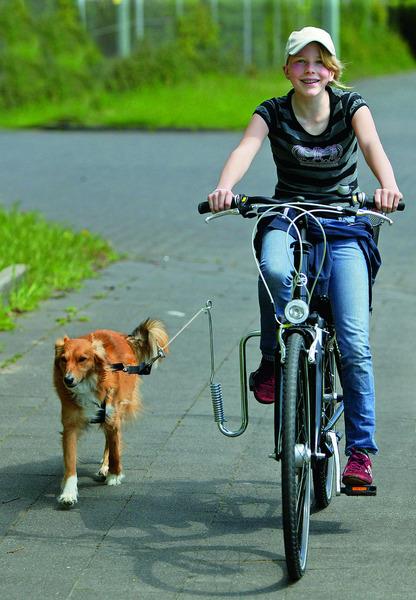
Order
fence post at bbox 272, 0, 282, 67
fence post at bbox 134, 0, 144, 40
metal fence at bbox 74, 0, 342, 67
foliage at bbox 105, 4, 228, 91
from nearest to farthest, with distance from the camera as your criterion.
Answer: foliage at bbox 105, 4, 228, 91
metal fence at bbox 74, 0, 342, 67
fence post at bbox 134, 0, 144, 40
fence post at bbox 272, 0, 282, 67

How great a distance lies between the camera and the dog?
5598 mm

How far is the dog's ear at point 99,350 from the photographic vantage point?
5648mm

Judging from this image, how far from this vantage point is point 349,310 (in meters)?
5.05

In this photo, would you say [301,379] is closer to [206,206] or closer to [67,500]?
[206,206]

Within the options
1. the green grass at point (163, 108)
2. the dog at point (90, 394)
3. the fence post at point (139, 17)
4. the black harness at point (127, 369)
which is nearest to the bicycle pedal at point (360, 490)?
the black harness at point (127, 369)

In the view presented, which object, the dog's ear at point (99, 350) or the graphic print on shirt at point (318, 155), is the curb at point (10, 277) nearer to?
the dog's ear at point (99, 350)

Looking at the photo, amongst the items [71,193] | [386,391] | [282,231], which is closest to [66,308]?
[386,391]

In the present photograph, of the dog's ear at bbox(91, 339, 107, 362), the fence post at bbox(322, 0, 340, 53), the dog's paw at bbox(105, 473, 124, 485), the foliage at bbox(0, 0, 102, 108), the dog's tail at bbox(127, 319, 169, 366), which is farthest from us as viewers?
the fence post at bbox(322, 0, 340, 53)

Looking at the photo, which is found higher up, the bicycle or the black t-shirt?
the black t-shirt

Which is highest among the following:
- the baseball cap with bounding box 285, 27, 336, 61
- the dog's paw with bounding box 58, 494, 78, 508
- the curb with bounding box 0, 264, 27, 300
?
the baseball cap with bounding box 285, 27, 336, 61

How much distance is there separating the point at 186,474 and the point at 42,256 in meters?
5.14

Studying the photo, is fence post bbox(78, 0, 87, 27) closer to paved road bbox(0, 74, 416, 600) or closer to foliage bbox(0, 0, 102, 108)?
foliage bbox(0, 0, 102, 108)

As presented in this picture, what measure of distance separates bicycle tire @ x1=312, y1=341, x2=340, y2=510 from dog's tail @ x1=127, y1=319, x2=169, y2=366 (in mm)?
946

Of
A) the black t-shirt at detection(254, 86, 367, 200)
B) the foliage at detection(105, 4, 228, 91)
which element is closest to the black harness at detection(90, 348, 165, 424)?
the black t-shirt at detection(254, 86, 367, 200)
